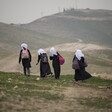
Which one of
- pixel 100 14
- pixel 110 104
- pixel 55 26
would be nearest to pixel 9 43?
pixel 55 26

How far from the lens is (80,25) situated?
133 metres

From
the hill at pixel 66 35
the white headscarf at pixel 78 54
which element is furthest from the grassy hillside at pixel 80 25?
the white headscarf at pixel 78 54

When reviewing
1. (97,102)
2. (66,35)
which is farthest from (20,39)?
(97,102)

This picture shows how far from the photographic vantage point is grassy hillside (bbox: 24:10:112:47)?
390 feet

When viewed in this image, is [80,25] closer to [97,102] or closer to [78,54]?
[78,54]

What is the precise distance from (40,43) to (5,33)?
12.0 m

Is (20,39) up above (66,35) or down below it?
above

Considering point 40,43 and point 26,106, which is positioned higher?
point 26,106

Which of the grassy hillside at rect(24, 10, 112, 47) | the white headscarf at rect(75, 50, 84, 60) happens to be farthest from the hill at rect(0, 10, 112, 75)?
the white headscarf at rect(75, 50, 84, 60)

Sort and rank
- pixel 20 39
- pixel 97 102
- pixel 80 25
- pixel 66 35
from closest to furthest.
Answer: pixel 97 102 < pixel 20 39 < pixel 66 35 < pixel 80 25

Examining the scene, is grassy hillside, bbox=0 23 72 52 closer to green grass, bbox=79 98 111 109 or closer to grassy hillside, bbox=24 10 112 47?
grassy hillside, bbox=24 10 112 47

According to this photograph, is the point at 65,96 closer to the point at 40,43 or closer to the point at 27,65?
the point at 27,65

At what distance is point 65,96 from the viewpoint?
9133mm

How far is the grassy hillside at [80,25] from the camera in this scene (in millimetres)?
118750
